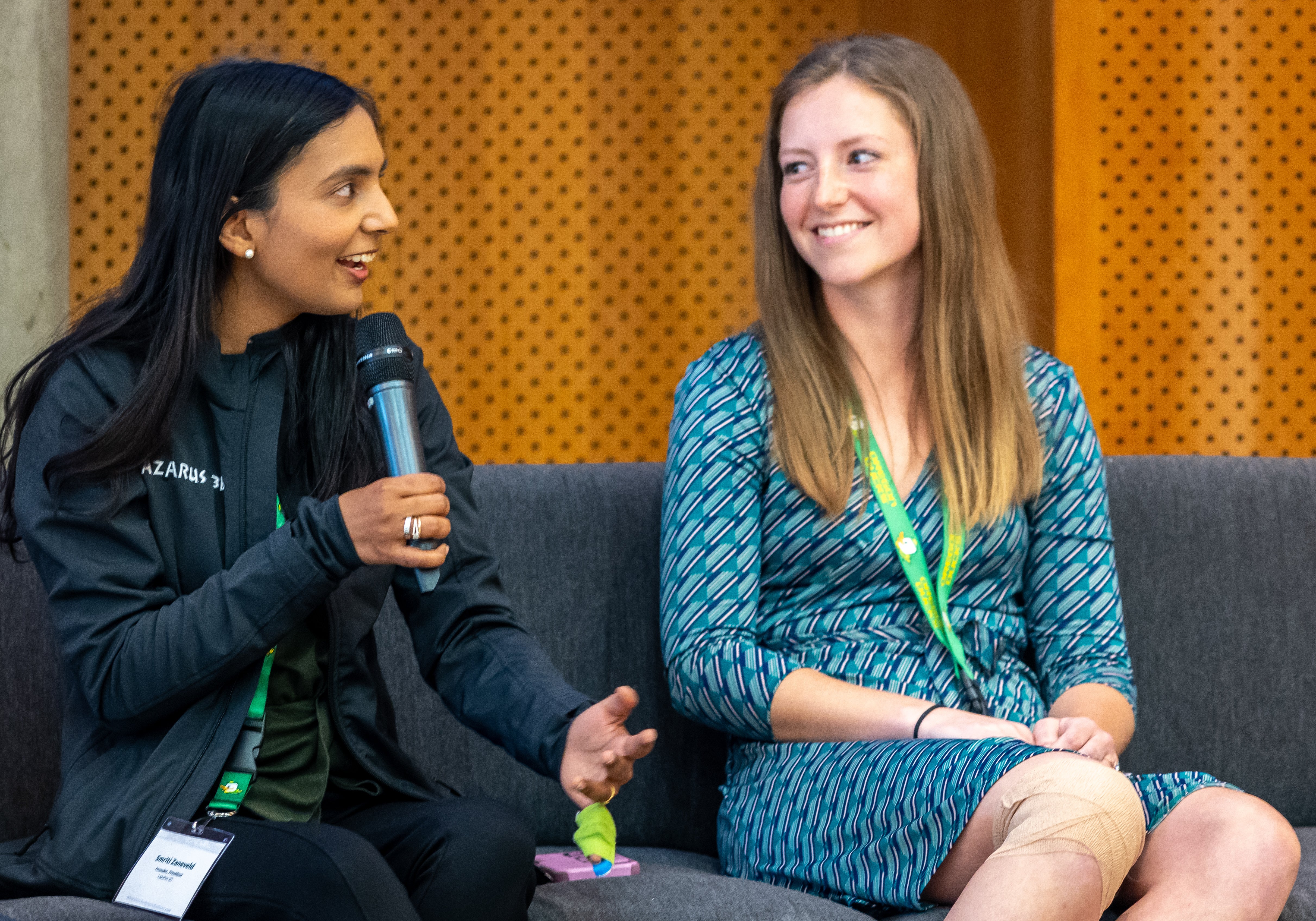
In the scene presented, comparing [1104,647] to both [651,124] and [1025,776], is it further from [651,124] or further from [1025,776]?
[651,124]

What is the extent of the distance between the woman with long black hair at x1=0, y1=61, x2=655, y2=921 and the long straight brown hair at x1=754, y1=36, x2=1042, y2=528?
50 cm

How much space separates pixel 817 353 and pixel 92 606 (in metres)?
1.02

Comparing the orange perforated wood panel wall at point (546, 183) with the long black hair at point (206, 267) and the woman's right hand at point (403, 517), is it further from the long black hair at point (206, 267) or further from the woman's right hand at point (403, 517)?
the woman's right hand at point (403, 517)

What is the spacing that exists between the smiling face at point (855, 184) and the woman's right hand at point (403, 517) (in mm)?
846

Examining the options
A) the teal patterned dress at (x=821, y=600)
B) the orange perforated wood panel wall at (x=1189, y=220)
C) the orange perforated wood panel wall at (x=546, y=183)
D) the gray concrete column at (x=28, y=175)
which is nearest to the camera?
the teal patterned dress at (x=821, y=600)

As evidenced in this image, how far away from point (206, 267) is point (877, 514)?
908 millimetres

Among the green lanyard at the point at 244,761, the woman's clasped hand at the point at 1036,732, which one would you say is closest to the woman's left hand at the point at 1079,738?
the woman's clasped hand at the point at 1036,732

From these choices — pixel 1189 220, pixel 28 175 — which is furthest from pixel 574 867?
pixel 1189 220

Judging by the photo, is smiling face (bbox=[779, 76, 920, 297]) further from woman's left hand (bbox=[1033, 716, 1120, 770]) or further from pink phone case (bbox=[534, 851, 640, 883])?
pink phone case (bbox=[534, 851, 640, 883])

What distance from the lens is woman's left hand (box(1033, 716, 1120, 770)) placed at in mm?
1621

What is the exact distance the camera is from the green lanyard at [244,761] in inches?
55.9

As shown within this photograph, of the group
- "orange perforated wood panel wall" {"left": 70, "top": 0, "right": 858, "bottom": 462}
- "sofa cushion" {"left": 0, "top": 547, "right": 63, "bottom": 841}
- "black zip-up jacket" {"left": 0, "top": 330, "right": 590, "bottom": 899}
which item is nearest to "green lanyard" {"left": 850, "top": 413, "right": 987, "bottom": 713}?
"black zip-up jacket" {"left": 0, "top": 330, "right": 590, "bottom": 899}

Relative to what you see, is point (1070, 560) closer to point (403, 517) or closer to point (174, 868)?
point (403, 517)

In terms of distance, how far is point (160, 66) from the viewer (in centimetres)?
349
